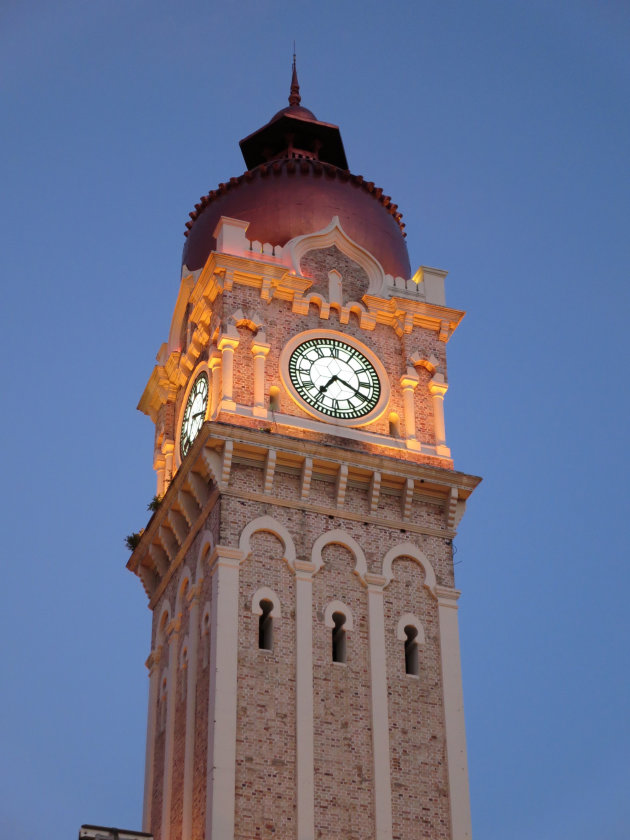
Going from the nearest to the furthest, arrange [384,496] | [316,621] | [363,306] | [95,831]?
[95,831] < [316,621] < [384,496] < [363,306]

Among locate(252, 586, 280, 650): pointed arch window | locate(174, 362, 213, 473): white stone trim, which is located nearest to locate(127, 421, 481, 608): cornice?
locate(252, 586, 280, 650): pointed arch window

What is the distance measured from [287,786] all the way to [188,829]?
3.04m

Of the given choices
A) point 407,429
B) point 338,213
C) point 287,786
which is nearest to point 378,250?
point 338,213

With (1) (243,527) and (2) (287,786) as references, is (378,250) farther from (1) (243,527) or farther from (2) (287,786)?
(2) (287,786)

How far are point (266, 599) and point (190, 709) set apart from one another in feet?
12.3

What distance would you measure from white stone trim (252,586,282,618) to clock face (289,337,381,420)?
6550 millimetres

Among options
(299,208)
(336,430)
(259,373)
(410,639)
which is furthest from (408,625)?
(299,208)

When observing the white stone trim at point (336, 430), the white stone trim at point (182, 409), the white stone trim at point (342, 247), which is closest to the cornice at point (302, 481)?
the white stone trim at point (336, 430)

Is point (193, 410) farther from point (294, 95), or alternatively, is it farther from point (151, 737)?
point (294, 95)

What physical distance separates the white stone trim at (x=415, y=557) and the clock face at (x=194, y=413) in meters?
7.00

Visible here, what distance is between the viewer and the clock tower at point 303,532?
4178 cm

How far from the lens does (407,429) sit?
1917 inches

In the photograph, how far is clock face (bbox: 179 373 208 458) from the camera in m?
49.0

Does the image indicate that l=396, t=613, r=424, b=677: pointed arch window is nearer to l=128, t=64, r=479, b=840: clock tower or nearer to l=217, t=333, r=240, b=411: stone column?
l=128, t=64, r=479, b=840: clock tower
